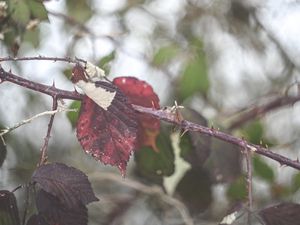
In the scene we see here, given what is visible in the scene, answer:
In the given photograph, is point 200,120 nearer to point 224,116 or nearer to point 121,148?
point 121,148

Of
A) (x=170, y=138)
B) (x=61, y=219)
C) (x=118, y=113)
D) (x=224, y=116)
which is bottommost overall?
(x=61, y=219)

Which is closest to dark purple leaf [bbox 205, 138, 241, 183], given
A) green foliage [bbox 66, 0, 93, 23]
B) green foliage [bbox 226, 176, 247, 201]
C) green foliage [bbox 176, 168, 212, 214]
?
green foliage [bbox 176, 168, 212, 214]

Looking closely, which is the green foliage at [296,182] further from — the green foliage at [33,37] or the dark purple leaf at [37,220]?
the dark purple leaf at [37,220]

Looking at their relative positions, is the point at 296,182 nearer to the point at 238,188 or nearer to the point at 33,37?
the point at 238,188

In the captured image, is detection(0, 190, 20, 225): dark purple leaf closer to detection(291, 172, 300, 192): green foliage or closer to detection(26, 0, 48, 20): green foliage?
detection(26, 0, 48, 20): green foliage

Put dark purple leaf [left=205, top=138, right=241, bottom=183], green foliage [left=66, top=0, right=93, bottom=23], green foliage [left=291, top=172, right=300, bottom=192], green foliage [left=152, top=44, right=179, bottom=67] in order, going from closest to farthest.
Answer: dark purple leaf [left=205, top=138, right=241, bottom=183] < green foliage [left=291, top=172, right=300, bottom=192] < green foliage [left=152, top=44, right=179, bottom=67] < green foliage [left=66, top=0, right=93, bottom=23]

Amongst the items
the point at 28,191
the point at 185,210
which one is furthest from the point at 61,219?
the point at 185,210

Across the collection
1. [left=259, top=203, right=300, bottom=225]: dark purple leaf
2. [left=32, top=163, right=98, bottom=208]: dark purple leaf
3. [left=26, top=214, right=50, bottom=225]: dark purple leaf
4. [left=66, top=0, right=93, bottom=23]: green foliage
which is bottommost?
[left=26, top=214, right=50, bottom=225]: dark purple leaf
